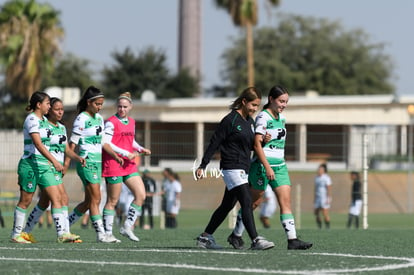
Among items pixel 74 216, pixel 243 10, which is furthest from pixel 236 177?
pixel 243 10

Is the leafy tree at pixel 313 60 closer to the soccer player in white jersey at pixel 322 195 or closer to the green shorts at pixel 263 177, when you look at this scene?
the soccer player in white jersey at pixel 322 195

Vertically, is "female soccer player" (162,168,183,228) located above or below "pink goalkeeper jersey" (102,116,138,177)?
below

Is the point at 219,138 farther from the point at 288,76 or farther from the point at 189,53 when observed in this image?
the point at 288,76

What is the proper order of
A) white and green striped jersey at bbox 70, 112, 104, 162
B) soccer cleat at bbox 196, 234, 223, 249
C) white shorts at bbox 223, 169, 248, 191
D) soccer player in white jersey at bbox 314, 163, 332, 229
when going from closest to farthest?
white shorts at bbox 223, 169, 248, 191 → soccer cleat at bbox 196, 234, 223, 249 → white and green striped jersey at bbox 70, 112, 104, 162 → soccer player in white jersey at bbox 314, 163, 332, 229

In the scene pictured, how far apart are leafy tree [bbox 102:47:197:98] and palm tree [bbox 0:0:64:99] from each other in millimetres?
36896

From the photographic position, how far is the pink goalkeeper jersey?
47.9ft

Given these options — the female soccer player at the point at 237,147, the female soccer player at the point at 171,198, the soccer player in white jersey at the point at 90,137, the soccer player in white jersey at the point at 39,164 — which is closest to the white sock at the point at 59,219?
the soccer player in white jersey at the point at 39,164

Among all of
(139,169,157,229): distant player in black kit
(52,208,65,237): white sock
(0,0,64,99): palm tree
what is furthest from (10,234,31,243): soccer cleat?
(0,0,64,99): palm tree

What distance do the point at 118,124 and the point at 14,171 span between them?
34.3 feet

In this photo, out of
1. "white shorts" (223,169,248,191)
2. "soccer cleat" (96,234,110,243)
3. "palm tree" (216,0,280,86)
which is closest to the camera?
"white shorts" (223,169,248,191)

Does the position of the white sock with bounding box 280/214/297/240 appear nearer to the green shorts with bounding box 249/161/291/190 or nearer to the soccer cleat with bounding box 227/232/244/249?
the green shorts with bounding box 249/161/291/190

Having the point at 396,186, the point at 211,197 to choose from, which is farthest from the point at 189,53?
the point at 211,197

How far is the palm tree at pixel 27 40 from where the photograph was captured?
4978 cm

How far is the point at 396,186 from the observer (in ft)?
127
